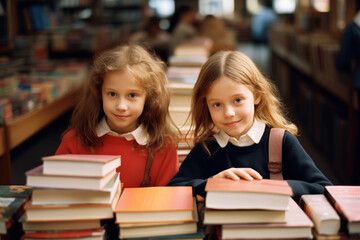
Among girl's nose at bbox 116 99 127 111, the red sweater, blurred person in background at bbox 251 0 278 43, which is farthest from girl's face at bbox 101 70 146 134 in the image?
blurred person in background at bbox 251 0 278 43

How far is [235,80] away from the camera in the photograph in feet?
5.00

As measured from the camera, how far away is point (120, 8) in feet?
33.6

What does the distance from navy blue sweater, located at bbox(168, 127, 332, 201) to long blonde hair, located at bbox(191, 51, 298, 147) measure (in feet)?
0.22

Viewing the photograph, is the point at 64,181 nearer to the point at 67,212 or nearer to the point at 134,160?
the point at 67,212

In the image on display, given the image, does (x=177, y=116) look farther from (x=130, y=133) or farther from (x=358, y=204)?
(x=358, y=204)

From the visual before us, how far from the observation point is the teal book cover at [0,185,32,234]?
48.3 inches

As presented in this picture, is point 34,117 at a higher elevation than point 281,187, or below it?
below

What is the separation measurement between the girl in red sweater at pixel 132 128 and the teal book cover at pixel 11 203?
1.18 ft

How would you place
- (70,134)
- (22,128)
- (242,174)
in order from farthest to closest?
(22,128)
(70,134)
(242,174)

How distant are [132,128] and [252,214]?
82 cm

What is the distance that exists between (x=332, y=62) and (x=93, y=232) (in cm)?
397

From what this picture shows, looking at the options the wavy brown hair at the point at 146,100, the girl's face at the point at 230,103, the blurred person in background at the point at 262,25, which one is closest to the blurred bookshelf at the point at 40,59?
the wavy brown hair at the point at 146,100

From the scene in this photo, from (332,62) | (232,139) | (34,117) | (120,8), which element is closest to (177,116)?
(232,139)

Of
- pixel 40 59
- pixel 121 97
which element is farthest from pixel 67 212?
pixel 40 59
